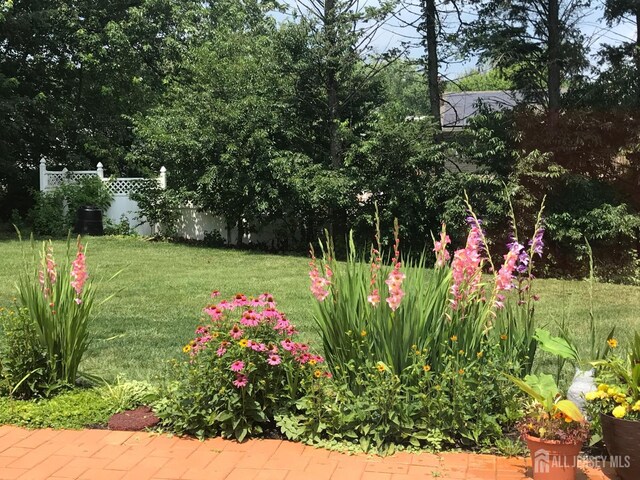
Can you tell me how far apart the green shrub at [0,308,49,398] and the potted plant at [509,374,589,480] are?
9.58 feet

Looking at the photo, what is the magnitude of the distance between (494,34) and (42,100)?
13085 mm

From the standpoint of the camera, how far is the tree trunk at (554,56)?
39.8 feet

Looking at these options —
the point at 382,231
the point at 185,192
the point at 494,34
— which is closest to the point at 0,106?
the point at 185,192

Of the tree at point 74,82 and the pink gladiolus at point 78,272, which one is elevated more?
the tree at point 74,82

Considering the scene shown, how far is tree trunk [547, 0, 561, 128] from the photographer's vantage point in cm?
1213

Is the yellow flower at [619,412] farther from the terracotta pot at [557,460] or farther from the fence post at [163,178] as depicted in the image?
the fence post at [163,178]

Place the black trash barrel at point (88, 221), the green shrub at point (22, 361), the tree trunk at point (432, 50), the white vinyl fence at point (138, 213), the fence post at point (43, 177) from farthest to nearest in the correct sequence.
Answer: the fence post at point (43, 177)
the black trash barrel at point (88, 221)
the white vinyl fence at point (138, 213)
the tree trunk at point (432, 50)
the green shrub at point (22, 361)

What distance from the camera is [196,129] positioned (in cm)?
1338

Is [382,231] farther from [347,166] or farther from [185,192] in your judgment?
[185,192]

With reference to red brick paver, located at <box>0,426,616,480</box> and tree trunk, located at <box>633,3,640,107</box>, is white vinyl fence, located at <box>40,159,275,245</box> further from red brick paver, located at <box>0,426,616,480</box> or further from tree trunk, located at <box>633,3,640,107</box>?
red brick paver, located at <box>0,426,616,480</box>

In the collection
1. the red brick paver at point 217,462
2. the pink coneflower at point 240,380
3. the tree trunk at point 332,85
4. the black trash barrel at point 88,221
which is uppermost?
the tree trunk at point 332,85

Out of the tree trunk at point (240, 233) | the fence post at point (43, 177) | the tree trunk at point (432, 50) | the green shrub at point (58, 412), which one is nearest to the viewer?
the green shrub at point (58, 412)

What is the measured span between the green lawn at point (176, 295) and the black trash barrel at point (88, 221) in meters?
1.62

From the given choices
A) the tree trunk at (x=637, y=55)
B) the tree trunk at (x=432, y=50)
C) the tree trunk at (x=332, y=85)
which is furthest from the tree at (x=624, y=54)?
the tree trunk at (x=332, y=85)
